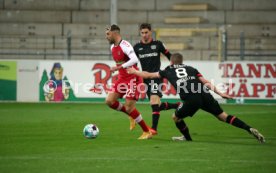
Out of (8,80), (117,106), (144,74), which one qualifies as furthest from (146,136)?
(8,80)

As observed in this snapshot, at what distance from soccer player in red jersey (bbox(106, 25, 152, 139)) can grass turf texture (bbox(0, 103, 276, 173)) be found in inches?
21.2

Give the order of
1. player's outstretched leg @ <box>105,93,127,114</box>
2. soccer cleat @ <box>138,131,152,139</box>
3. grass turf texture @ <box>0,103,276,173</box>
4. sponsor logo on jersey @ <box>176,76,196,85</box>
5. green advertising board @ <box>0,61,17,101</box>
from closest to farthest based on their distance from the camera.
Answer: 1. grass turf texture @ <box>0,103,276,173</box>
2. sponsor logo on jersey @ <box>176,76,196,85</box>
3. soccer cleat @ <box>138,131,152,139</box>
4. player's outstretched leg @ <box>105,93,127,114</box>
5. green advertising board @ <box>0,61,17,101</box>

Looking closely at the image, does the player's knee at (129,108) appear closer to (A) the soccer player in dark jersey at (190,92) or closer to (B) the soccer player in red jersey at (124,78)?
(B) the soccer player in red jersey at (124,78)

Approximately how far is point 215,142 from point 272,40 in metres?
17.8

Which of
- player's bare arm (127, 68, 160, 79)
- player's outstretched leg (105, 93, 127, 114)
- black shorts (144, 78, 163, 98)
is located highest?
player's bare arm (127, 68, 160, 79)

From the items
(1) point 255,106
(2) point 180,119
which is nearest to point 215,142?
(2) point 180,119

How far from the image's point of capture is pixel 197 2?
3316cm

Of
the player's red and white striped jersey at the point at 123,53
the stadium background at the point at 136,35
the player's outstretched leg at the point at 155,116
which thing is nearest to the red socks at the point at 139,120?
the player's outstretched leg at the point at 155,116

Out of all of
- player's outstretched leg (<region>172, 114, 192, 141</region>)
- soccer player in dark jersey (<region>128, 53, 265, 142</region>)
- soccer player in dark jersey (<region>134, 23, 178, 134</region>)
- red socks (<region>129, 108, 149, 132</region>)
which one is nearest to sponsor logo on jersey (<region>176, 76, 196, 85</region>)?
soccer player in dark jersey (<region>128, 53, 265, 142</region>)

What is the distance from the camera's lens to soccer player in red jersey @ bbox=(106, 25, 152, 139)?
46.8 ft

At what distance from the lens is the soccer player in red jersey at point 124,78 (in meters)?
14.3

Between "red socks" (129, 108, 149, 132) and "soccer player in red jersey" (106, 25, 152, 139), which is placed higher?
"soccer player in red jersey" (106, 25, 152, 139)

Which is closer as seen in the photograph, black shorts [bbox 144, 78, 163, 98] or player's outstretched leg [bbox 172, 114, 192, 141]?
player's outstretched leg [bbox 172, 114, 192, 141]

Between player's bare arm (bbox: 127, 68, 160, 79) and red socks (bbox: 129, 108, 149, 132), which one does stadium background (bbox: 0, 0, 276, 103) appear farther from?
player's bare arm (bbox: 127, 68, 160, 79)
